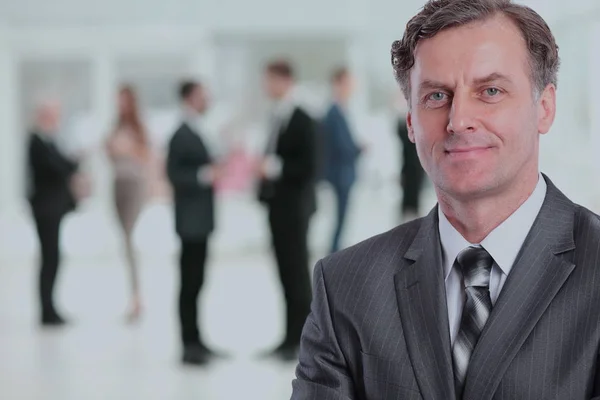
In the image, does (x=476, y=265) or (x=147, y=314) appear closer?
(x=476, y=265)

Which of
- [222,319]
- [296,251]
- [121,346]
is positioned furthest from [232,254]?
[296,251]

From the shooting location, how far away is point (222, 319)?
696 cm

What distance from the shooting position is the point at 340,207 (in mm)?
8594

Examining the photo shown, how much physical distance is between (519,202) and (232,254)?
985 cm

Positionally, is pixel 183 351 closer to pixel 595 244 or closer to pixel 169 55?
pixel 595 244

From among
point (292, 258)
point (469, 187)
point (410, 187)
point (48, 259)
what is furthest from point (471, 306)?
point (410, 187)

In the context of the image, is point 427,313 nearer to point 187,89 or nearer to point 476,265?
point 476,265

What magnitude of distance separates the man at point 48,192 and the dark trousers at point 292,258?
1.96 meters

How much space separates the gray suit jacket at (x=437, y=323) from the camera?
1.24m

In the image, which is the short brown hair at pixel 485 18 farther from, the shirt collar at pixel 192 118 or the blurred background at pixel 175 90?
the blurred background at pixel 175 90

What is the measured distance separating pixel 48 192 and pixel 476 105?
5.80 m

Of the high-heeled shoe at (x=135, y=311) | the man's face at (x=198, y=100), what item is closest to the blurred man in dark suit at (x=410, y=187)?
the high-heeled shoe at (x=135, y=311)

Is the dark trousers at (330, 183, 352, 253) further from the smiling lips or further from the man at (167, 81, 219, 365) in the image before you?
the smiling lips

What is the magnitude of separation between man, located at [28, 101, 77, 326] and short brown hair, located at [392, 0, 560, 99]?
18.4ft
